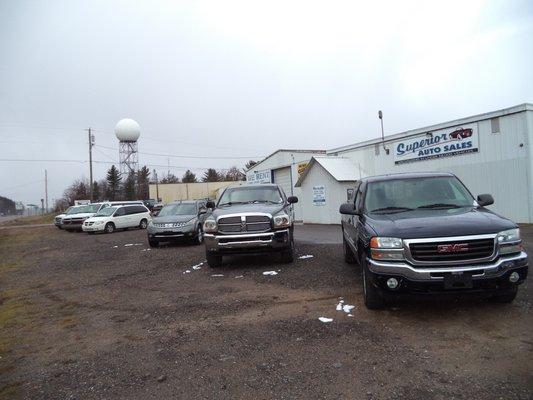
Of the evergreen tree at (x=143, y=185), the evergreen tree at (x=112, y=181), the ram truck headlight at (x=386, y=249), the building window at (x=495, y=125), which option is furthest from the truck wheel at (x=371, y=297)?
the evergreen tree at (x=112, y=181)

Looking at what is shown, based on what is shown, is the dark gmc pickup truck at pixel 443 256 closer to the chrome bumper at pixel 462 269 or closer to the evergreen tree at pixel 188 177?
the chrome bumper at pixel 462 269

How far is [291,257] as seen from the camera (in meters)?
9.60

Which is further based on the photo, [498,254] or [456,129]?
[456,129]

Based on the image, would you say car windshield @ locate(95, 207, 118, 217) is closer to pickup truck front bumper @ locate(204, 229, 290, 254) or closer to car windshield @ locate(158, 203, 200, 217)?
car windshield @ locate(158, 203, 200, 217)

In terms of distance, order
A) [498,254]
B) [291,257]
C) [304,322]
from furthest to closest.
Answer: [291,257]
[304,322]
[498,254]

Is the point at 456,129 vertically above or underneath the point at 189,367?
above

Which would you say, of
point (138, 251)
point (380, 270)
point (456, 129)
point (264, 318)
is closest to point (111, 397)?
point (264, 318)

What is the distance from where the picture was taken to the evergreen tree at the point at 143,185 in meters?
83.6

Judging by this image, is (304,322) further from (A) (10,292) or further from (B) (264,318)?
(A) (10,292)

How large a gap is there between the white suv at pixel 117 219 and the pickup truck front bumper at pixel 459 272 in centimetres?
2286

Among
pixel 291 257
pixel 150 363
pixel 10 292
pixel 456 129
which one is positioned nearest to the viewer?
pixel 150 363

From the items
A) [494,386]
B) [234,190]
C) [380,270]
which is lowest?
[494,386]

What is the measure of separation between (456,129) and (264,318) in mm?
15497

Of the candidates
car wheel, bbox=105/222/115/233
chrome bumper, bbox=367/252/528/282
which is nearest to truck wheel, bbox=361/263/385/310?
chrome bumper, bbox=367/252/528/282
